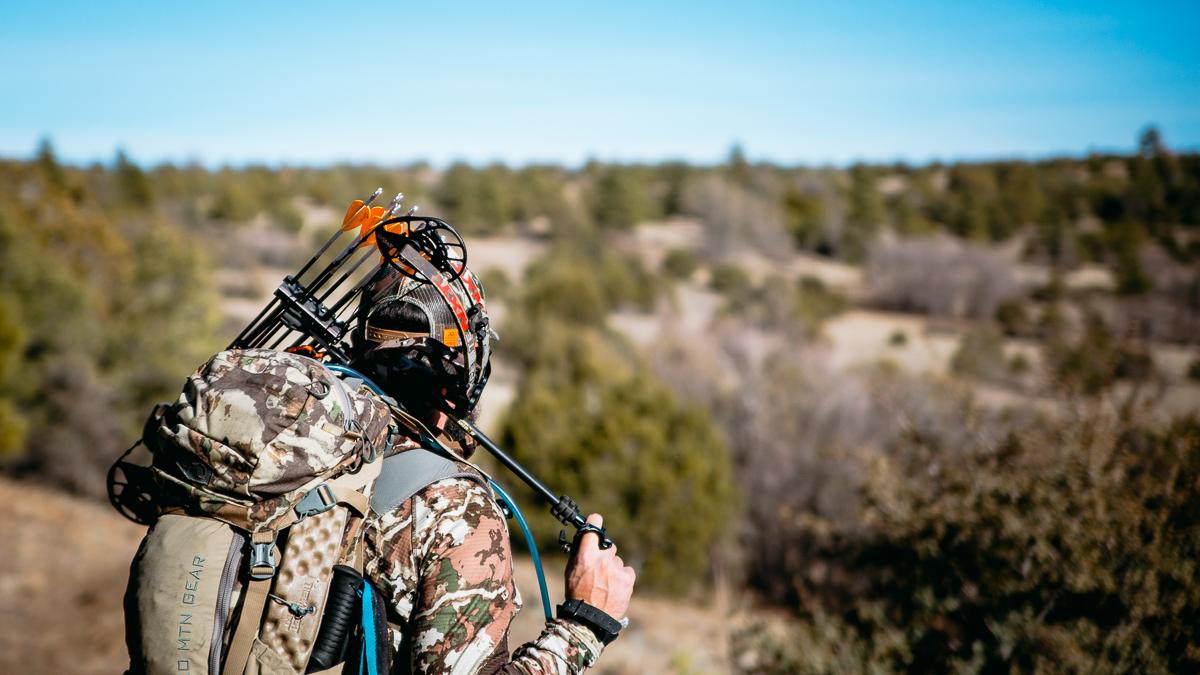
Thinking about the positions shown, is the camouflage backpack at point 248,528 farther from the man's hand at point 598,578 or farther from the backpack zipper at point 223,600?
the man's hand at point 598,578

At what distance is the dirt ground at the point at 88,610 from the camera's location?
7.21 m

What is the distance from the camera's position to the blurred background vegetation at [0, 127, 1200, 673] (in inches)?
163

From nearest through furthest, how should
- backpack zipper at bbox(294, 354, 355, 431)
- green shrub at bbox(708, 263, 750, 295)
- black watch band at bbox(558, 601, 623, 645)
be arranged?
1. backpack zipper at bbox(294, 354, 355, 431)
2. black watch band at bbox(558, 601, 623, 645)
3. green shrub at bbox(708, 263, 750, 295)

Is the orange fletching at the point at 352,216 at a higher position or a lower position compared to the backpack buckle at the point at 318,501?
higher

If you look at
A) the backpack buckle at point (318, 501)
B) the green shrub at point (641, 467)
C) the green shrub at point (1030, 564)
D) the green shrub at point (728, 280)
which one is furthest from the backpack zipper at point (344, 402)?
the green shrub at point (728, 280)

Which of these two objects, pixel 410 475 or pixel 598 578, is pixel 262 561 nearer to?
pixel 410 475

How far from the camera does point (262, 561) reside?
65.8 inches

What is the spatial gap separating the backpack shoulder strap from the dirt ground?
14.7ft

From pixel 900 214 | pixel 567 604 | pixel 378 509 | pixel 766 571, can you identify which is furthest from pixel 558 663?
pixel 900 214

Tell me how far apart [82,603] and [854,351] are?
23.6m

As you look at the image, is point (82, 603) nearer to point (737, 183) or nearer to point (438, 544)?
point (438, 544)

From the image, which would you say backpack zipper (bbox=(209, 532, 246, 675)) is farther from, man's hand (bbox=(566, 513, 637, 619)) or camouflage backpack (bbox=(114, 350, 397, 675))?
man's hand (bbox=(566, 513, 637, 619))

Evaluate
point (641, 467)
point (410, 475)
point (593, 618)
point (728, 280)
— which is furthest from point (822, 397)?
point (728, 280)

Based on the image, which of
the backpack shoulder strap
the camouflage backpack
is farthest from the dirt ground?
the camouflage backpack
